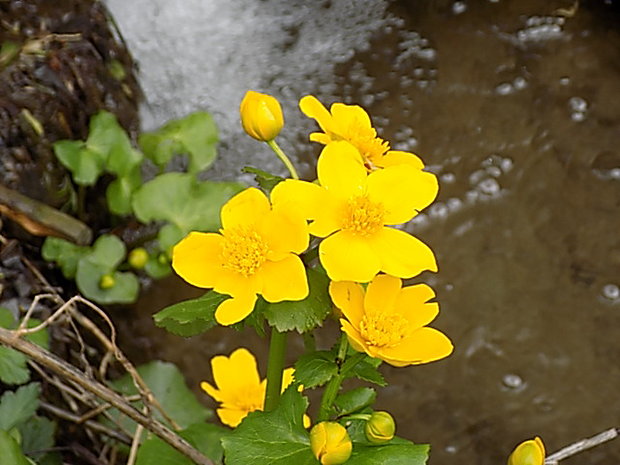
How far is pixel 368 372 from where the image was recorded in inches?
29.6

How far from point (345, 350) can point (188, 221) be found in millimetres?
1224

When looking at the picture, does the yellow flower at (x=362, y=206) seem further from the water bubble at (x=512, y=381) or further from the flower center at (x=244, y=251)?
the water bubble at (x=512, y=381)

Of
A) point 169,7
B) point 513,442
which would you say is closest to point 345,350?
point 513,442

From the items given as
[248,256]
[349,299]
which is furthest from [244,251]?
[349,299]

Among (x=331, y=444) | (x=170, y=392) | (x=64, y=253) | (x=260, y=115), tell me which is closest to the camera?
(x=331, y=444)

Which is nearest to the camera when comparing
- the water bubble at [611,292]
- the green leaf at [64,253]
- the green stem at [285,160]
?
the green stem at [285,160]

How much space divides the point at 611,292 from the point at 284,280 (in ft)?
5.52

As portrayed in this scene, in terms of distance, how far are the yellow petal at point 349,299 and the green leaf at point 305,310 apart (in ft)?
0.05

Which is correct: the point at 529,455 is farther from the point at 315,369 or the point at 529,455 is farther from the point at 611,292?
the point at 611,292

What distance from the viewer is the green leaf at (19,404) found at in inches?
47.4

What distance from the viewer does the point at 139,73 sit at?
8.48ft

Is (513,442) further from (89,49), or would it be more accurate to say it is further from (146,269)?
(89,49)

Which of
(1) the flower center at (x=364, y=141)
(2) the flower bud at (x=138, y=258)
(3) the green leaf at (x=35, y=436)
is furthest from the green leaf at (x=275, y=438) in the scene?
(2) the flower bud at (x=138, y=258)

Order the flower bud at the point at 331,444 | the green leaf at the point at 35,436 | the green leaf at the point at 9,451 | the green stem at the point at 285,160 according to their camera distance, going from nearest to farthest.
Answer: the flower bud at the point at 331,444, the green stem at the point at 285,160, the green leaf at the point at 9,451, the green leaf at the point at 35,436
